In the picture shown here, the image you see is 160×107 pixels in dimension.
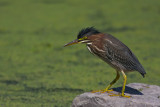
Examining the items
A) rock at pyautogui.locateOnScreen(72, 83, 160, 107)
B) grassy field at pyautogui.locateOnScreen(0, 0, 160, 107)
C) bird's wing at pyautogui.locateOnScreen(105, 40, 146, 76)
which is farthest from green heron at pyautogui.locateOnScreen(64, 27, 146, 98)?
grassy field at pyautogui.locateOnScreen(0, 0, 160, 107)

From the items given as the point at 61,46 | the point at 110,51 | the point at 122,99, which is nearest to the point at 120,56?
the point at 110,51

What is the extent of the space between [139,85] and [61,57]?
2.05 m

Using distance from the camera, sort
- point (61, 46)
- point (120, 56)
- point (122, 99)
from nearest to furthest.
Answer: point (122, 99)
point (120, 56)
point (61, 46)

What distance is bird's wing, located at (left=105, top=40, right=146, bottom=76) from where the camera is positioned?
11.3 feet

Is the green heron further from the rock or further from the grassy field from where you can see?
the grassy field

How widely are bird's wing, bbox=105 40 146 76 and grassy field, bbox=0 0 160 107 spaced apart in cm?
88

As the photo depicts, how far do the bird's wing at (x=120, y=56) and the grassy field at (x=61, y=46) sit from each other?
0.88 meters

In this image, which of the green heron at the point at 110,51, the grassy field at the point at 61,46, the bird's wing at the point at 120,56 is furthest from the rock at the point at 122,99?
the grassy field at the point at 61,46

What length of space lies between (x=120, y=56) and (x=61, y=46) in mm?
2689

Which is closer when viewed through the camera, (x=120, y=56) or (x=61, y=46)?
(x=120, y=56)

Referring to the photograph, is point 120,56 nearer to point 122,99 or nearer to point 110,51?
point 110,51

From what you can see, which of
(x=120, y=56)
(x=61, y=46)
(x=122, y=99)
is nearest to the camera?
(x=122, y=99)

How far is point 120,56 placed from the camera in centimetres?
Result: 347

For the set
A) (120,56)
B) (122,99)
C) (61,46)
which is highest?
(120,56)
